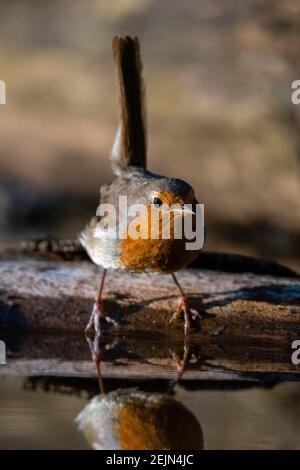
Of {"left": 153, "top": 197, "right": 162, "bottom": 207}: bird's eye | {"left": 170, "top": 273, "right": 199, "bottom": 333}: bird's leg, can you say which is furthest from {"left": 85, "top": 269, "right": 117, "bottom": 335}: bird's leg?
{"left": 153, "top": 197, "right": 162, "bottom": 207}: bird's eye

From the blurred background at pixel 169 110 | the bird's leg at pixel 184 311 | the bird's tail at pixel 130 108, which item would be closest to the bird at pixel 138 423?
the bird's leg at pixel 184 311

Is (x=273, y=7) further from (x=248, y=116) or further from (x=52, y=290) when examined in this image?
(x=52, y=290)

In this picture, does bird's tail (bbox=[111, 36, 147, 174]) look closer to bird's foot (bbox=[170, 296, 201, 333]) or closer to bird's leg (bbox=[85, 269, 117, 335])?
bird's leg (bbox=[85, 269, 117, 335])

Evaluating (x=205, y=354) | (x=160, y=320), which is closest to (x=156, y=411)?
(x=205, y=354)

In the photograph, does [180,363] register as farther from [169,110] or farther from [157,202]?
[169,110]

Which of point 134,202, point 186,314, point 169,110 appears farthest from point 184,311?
point 169,110
